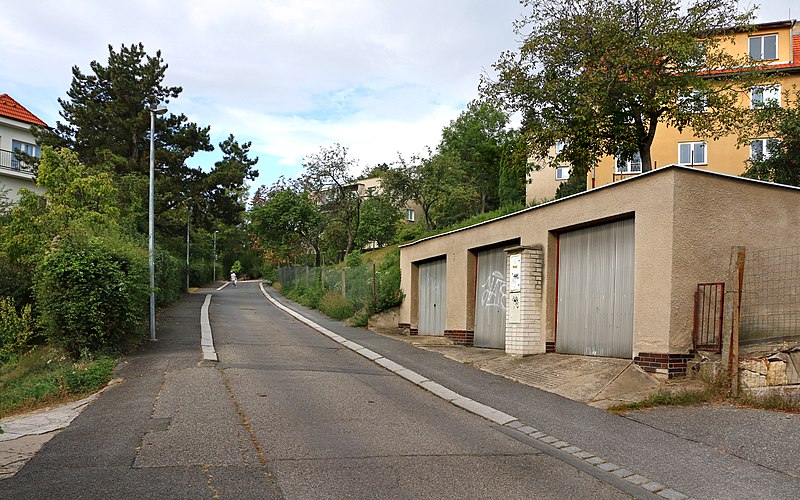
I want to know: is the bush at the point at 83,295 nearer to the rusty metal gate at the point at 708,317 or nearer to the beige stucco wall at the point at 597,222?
the beige stucco wall at the point at 597,222

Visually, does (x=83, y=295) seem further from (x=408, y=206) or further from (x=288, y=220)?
(x=408, y=206)

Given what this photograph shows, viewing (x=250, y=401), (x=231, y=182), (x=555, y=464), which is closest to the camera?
(x=555, y=464)

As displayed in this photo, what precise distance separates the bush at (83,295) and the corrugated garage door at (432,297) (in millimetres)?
8038

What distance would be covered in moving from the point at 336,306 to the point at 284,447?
63.3 ft

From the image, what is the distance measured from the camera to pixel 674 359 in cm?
891

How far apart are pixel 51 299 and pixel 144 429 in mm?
7392

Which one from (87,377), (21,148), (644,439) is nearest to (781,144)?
(644,439)

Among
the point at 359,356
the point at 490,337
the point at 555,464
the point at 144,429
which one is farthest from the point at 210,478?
the point at 490,337

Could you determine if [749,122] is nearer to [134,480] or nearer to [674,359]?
[674,359]

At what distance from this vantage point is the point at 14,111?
42469mm

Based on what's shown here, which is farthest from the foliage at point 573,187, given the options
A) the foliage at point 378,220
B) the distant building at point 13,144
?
the distant building at point 13,144

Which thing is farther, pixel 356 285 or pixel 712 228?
pixel 356 285

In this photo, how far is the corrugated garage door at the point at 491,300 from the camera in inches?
565

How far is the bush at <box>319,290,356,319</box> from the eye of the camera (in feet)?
80.7
